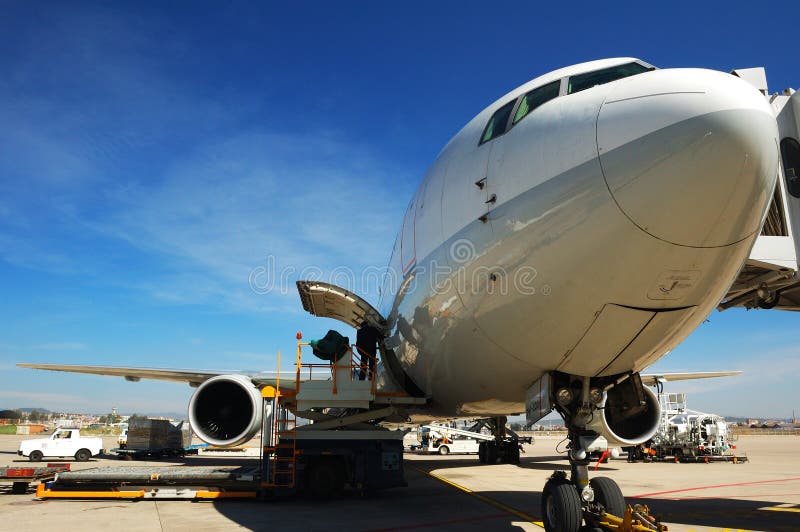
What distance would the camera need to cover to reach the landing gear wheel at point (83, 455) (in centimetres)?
2212

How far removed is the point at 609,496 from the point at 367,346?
4.81m

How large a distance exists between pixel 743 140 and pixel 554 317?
1.92 metres

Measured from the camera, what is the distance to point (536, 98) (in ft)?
18.0

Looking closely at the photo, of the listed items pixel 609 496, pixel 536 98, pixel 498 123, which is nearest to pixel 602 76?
pixel 536 98

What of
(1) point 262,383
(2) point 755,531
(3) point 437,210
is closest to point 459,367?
(3) point 437,210

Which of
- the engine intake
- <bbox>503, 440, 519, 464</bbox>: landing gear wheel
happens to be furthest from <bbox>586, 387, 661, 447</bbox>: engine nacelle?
<bbox>503, 440, 519, 464</bbox>: landing gear wheel

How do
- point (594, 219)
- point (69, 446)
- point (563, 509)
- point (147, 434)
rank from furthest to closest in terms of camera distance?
point (147, 434) → point (69, 446) → point (563, 509) → point (594, 219)

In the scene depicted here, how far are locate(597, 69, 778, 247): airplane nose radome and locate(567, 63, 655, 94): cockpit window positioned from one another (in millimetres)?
917

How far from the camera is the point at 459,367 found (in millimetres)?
6703

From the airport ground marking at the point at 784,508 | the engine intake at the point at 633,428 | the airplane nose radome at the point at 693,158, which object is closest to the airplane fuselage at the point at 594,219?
the airplane nose radome at the point at 693,158

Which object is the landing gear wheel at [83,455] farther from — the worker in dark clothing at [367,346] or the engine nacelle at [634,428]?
the engine nacelle at [634,428]

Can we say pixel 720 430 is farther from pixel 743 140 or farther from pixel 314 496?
pixel 743 140

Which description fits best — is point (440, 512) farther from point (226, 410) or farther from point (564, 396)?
point (226, 410)

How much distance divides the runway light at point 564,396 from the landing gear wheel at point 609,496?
1.08 meters
